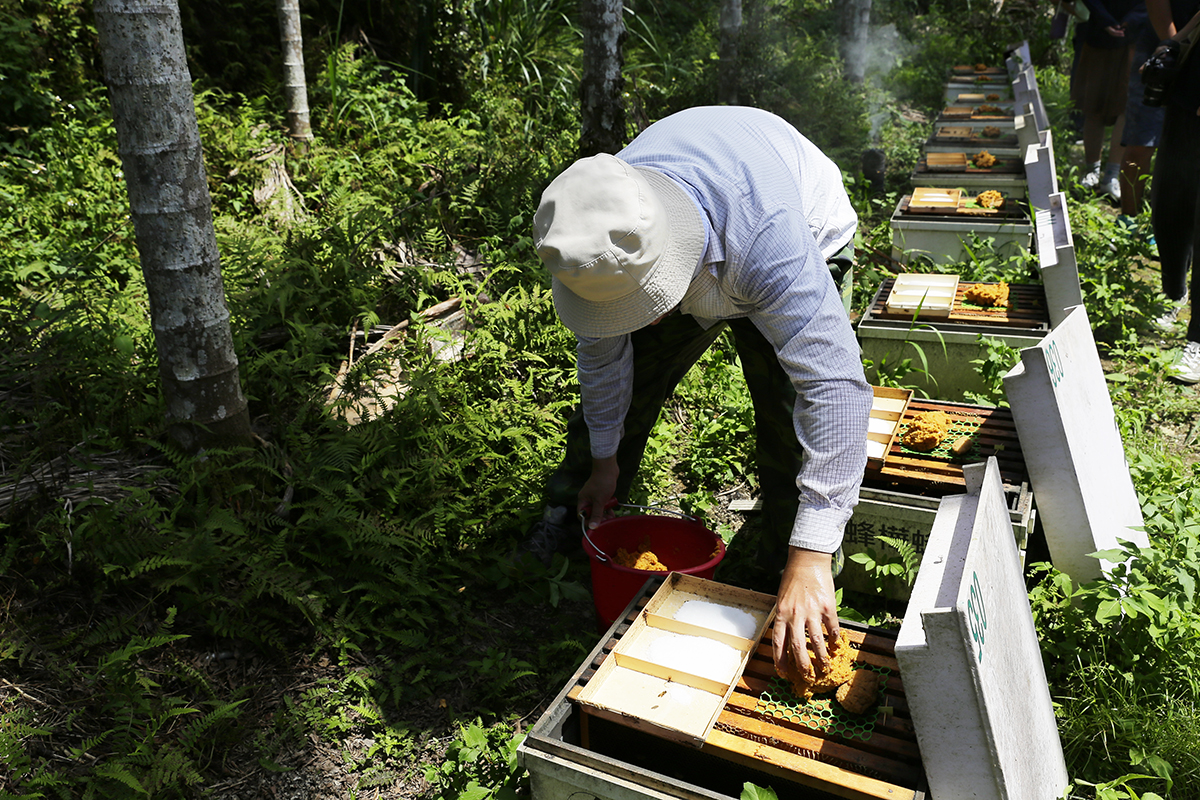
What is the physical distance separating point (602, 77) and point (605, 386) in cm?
374

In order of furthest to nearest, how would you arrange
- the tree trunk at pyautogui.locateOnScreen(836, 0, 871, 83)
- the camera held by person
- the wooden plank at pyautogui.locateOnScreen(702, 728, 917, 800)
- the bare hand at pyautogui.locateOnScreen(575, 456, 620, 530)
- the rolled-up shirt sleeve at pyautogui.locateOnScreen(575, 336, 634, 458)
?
the tree trunk at pyautogui.locateOnScreen(836, 0, 871, 83)
the camera held by person
the bare hand at pyautogui.locateOnScreen(575, 456, 620, 530)
the rolled-up shirt sleeve at pyautogui.locateOnScreen(575, 336, 634, 458)
the wooden plank at pyautogui.locateOnScreen(702, 728, 917, 800)

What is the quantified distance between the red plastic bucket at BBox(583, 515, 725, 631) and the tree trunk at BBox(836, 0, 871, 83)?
11.4m

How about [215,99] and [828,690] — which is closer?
[828,690]

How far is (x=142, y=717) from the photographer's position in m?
2.52

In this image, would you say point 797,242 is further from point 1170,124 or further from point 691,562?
point 1170,124

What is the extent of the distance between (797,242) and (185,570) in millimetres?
2309

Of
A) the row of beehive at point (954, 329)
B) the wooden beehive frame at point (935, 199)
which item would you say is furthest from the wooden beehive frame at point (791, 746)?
the wooden beehive frame at point (935, 199)

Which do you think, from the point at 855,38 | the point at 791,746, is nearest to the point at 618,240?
the point at 791,746

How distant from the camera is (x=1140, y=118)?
6.44 m

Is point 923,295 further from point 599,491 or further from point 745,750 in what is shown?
point 745,750

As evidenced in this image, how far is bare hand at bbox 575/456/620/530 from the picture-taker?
2932 millimetres

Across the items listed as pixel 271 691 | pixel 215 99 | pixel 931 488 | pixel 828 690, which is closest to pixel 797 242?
pixel 828 690

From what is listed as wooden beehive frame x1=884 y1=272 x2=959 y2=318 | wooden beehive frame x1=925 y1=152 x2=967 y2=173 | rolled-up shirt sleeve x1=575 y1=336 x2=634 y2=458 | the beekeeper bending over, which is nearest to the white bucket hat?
the beekeeper bending over

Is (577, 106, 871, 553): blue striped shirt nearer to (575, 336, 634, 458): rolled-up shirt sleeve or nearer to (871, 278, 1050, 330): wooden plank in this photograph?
(575, 336, 634, 458): rolled-up shirt sleeve
